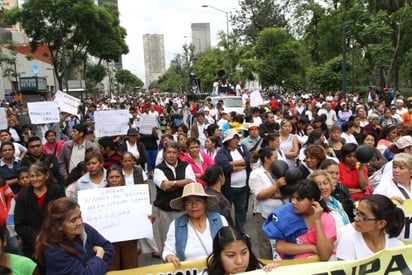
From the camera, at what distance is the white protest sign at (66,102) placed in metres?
10.4

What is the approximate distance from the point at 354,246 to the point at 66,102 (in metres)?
8.74

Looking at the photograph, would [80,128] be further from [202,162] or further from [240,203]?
[240,203]

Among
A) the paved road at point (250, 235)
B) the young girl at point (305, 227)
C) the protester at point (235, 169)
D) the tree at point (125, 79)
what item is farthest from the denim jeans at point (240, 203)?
the tree at point (125, 79)

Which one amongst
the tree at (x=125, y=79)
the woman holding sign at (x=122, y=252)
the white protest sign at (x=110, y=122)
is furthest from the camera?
the tree at (x=125, y=79)

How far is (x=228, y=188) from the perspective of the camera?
22.2 ft

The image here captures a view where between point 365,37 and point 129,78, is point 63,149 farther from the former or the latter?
point 129,78

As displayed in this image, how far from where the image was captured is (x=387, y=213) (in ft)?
10.4

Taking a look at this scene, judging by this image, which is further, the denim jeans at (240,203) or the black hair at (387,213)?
the denim jeans at (240,203)

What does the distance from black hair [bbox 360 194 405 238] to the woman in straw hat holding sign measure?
1.30 m

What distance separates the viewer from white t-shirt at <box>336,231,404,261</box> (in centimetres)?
325

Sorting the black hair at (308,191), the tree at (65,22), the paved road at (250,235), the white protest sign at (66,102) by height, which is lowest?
the paved road at (250,235)

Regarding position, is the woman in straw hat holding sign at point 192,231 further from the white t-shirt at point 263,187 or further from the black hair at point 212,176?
the white t-shirt at point 263,187

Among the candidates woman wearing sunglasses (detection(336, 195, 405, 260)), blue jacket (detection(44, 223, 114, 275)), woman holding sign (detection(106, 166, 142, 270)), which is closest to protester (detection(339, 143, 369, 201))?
woman wearing sunglasses (detection(336, 195, 405, 260))

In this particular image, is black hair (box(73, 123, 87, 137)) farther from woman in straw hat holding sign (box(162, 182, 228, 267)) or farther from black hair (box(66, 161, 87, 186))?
woman in straw hat holding sign (box(162, 182, 228, 267))
